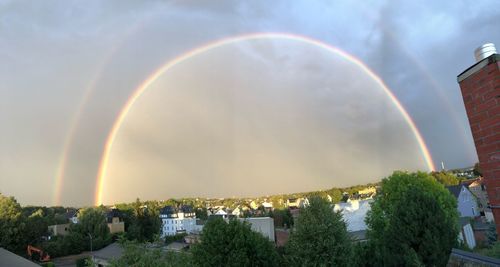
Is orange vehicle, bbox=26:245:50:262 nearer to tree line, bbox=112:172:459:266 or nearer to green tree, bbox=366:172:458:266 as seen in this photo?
tree line, bbox=112:172:459:266

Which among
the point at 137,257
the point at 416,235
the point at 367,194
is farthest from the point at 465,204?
the point at 137,257

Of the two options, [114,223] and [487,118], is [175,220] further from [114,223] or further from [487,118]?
[487,118]

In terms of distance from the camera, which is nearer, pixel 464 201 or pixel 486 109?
pixel 486 109

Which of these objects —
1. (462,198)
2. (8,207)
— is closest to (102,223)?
(8,207)

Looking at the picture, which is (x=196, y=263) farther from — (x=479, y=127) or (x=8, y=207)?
(x=8, y=207)

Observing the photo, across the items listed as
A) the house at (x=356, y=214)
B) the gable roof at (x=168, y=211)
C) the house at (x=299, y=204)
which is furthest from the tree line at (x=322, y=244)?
the gable roof at (x=168, y=211)

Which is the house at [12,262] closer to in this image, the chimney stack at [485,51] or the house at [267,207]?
the chimney stack at [485,51]

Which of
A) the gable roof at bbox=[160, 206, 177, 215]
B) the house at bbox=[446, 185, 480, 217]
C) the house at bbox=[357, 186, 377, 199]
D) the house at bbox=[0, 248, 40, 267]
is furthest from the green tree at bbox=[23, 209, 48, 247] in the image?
the house at bbox=[446, 185, 480, 217]
